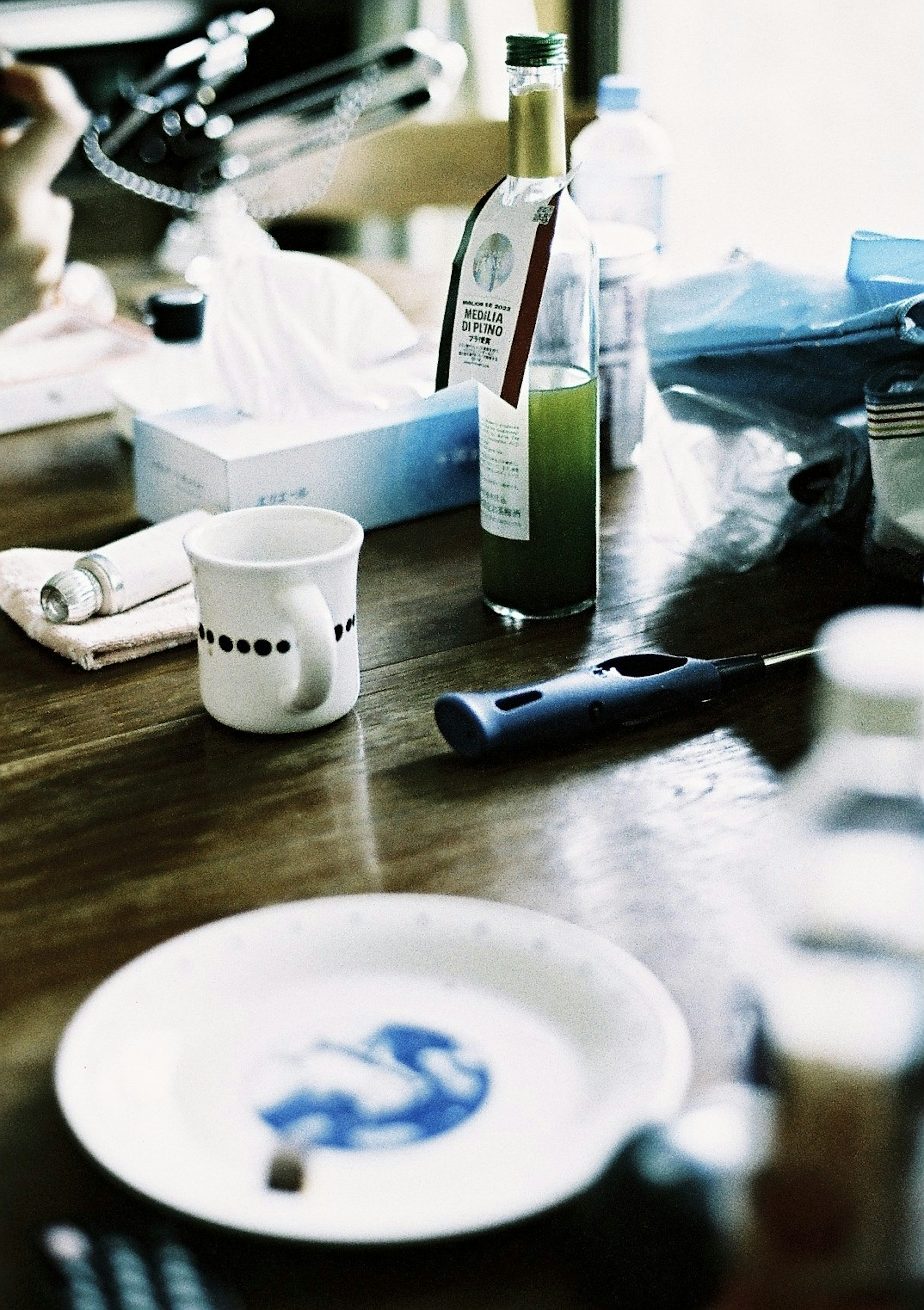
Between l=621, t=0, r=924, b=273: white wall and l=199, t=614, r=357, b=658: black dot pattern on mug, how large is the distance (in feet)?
3.60

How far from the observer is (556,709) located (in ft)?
2.39

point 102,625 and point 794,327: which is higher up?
point 794,327

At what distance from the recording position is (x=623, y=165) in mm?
1263

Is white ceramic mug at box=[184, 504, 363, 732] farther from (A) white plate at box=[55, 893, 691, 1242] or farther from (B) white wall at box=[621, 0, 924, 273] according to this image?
(B) white wall at box=[621, 0, 924, 273]

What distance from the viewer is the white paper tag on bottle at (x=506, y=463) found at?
33.1 inches

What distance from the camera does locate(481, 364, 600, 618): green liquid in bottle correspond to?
85 centimetres

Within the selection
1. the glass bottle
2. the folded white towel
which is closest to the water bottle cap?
the glass bottle

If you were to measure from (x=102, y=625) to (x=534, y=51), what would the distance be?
0.39 metres

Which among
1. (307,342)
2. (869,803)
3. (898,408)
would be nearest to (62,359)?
(307,342)

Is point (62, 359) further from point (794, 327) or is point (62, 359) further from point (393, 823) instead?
point (393, 823)

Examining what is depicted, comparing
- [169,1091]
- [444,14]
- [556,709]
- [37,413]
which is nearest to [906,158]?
[444,14]

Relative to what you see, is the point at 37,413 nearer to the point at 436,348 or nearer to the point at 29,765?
the point at 436,348

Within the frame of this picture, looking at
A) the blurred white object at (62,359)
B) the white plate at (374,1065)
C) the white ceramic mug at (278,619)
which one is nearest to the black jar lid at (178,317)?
the blurred white object at (62,359)

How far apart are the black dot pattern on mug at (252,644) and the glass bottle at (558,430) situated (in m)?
0.16
